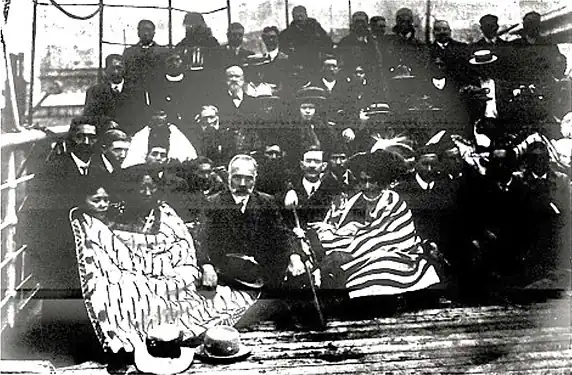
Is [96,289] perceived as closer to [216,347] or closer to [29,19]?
[216,347]

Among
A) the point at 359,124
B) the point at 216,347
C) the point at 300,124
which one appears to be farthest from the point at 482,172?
the point at 216,347

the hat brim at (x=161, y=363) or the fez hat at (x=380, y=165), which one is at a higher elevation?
the fez hat at (x=380, y=165)

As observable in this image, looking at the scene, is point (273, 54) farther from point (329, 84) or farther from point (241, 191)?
point (241, 191)

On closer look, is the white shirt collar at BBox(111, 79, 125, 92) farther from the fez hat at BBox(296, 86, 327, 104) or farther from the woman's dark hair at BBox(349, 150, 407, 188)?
the woman's dark hair at BBox(349, 150, 407, 188)

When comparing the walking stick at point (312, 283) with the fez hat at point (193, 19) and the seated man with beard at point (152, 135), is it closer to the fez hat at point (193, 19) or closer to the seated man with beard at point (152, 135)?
the seated man with beard at point (152, 135)

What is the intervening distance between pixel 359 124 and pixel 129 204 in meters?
1.18

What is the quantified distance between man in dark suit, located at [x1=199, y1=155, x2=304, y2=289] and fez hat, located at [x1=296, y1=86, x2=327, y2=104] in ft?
1.28

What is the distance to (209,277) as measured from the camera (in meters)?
3.15

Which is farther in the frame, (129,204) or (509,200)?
(509,200)

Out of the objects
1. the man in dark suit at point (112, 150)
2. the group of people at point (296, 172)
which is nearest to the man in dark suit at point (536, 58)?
the group of people at point (296, 172)

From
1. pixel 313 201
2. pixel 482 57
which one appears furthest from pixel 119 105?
pixel 482 57

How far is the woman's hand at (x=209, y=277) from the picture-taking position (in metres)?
3.15

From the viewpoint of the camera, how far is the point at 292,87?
10.5ft

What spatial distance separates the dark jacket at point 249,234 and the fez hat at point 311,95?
1.65 ft
